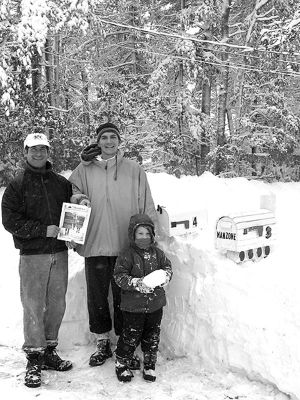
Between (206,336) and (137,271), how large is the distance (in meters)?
0.91

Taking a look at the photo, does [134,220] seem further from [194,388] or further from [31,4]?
[31,4]

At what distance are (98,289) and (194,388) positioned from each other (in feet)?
4.06

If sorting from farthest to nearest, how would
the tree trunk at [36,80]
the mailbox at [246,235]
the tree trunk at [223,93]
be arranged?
the tree trunk at [223,93], the tree trunk at [36,80], the mailbox at [246,235]

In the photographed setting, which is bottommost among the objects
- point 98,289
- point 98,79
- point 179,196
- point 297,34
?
point 98,289

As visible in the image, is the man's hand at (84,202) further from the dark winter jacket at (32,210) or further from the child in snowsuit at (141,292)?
the child in snowsuit at (141,292)

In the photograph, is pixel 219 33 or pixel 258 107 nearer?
pixel 258 107

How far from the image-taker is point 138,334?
4008 millimetres

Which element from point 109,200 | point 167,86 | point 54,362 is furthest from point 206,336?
point 167,86

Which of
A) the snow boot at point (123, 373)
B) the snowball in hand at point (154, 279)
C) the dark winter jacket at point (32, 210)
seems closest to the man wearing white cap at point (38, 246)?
the dark winter jacket at point (32, 210)

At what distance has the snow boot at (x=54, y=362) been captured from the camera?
13.6 feet

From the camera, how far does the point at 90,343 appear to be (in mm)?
4656

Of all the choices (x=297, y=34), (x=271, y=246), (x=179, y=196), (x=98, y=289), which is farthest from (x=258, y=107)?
(x=98, y=289)

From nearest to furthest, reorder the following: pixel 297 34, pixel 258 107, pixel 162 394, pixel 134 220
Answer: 1. pixel 162 394
2. pixel 134 220
3. pixel 297 34
4. pixel 258 107

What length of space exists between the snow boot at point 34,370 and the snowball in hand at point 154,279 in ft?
3.92
